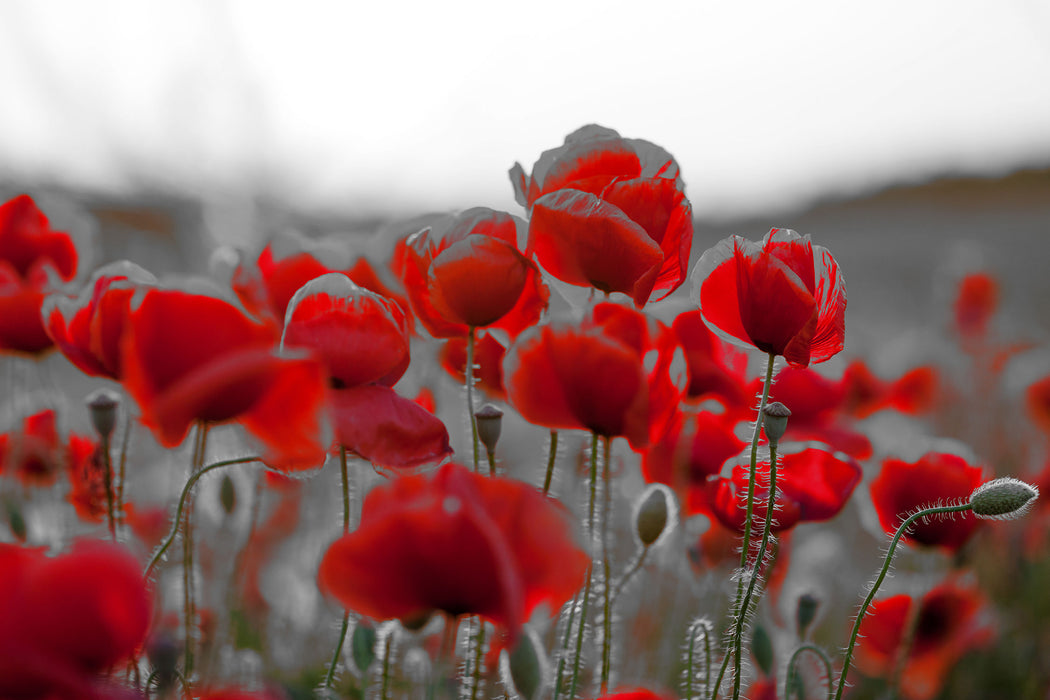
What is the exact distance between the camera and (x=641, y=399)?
89cm

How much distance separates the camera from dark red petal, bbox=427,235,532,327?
2.93ft

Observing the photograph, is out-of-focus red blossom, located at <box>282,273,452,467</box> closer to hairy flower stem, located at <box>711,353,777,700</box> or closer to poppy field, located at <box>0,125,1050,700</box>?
poppy field, located at <box>0,125,1050,700</box>

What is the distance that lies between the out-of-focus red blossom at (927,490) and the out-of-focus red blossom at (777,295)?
393mm

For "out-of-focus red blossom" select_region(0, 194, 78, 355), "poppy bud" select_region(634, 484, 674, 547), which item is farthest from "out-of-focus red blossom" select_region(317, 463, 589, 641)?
"out-of-focus red blossom" select_region(0, 194, 78, 355)

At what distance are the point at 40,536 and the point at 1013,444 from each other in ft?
16.0

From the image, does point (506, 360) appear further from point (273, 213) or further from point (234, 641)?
point (273, 213)

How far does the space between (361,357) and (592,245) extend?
10.8 inches

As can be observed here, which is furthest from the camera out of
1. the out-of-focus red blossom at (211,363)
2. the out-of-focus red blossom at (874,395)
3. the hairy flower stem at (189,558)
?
the out-of-focus red blossom at (874,395)

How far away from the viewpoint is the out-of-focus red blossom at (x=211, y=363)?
0.71 meters

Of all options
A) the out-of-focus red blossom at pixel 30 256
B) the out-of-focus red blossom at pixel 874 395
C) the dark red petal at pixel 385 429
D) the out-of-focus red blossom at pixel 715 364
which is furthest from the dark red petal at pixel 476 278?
the out-of-focus red blossom at pixel 874 395

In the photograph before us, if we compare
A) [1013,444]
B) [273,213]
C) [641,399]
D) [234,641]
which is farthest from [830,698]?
[273,213]

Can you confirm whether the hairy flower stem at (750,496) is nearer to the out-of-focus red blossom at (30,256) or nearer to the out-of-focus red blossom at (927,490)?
the out-of-focus red blossom at (927,490)

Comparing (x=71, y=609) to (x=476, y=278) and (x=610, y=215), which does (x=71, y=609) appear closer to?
(x=476, y=278)

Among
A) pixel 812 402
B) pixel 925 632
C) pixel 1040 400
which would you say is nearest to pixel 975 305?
pixel 1040 400
